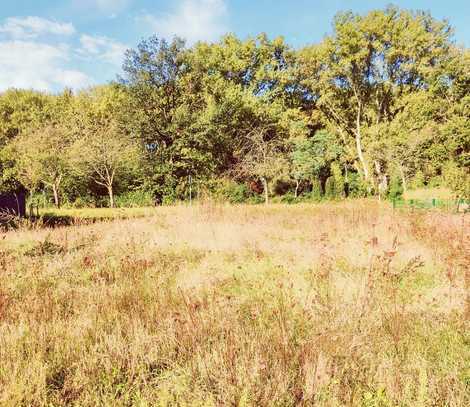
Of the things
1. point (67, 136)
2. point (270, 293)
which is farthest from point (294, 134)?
point (270, 293)

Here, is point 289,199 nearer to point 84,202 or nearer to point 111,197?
point 111,197

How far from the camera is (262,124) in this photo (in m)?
34.7

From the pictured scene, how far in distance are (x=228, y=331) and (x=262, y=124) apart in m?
32.7

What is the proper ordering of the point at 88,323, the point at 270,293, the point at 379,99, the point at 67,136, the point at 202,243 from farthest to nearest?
the point at 379,99
the point at 67,136
the point at 202,243
the point at 270,293
the point at 88,323

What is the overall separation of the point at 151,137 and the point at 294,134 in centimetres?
1307

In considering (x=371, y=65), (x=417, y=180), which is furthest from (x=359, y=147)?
(x=371, y=65)

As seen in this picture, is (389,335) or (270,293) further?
(270,293)

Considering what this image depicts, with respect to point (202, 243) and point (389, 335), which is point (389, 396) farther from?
point (202, 243)

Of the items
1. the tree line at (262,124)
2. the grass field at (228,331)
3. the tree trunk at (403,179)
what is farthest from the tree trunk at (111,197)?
the tree trunk at (403,179)

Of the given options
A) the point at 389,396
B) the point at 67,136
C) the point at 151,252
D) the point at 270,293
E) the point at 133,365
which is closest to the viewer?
the point at 389,396

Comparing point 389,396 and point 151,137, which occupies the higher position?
point 151,137

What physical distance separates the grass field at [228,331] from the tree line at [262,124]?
22.4 meters

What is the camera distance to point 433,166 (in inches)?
1201

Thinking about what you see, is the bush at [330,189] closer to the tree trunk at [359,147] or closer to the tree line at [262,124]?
the tree line at [262,124]
